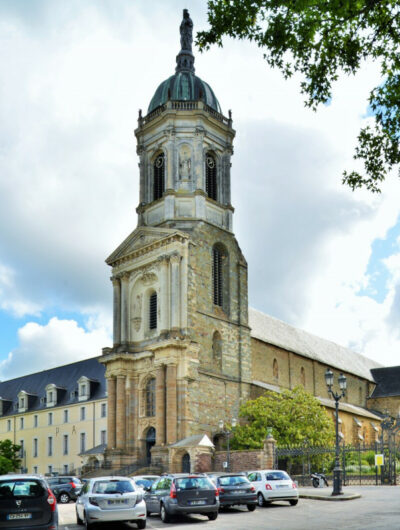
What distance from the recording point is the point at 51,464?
69.6 metres

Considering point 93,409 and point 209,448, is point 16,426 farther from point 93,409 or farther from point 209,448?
point 209,448

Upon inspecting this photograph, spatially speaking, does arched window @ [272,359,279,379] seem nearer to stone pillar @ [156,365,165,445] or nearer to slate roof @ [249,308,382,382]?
slate roof @ [249,308,382,382]

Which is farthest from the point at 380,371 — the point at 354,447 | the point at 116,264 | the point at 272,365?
the point at 354,447

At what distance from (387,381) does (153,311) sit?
3801 centimetres

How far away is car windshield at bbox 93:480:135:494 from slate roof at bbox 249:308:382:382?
127 ft

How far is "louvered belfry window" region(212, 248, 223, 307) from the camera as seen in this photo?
177 ft

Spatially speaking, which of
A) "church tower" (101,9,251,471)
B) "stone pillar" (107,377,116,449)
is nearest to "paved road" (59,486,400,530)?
"church tower" (101,9,251,471)

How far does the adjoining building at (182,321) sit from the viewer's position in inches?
1913

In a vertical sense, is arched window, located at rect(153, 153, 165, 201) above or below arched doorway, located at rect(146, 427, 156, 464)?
above

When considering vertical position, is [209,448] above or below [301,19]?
below

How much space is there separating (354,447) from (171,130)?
29.8 meters

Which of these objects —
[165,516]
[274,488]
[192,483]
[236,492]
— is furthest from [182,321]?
[165,516]

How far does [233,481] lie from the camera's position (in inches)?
1013

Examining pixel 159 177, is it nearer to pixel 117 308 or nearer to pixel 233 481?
pixel 117 308
